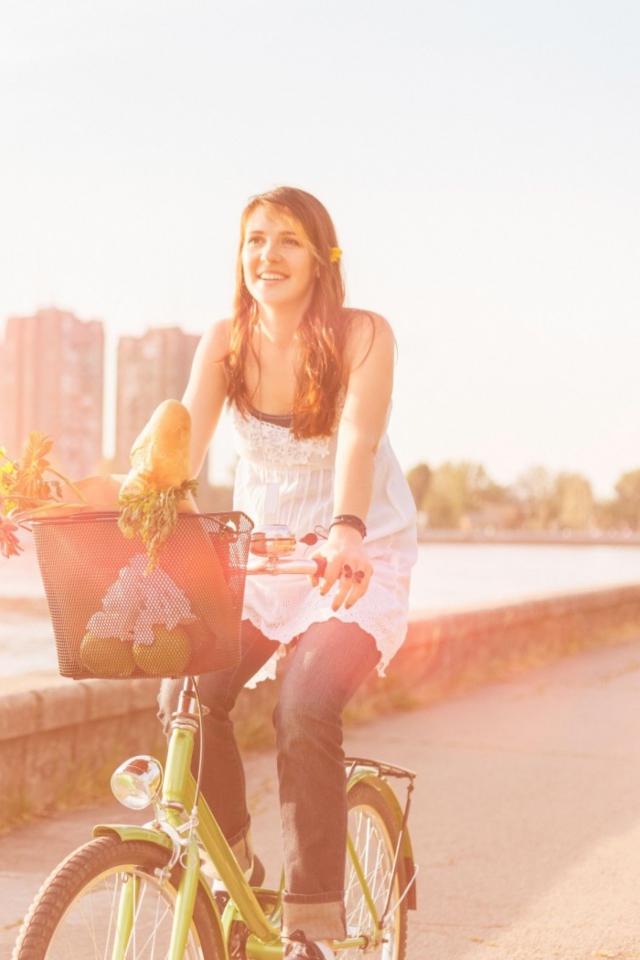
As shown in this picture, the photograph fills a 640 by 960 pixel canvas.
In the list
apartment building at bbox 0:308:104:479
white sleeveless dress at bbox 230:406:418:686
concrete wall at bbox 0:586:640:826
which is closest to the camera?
white sleeveless dress at bbox 230:406:418:686

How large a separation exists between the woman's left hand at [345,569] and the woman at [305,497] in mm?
26

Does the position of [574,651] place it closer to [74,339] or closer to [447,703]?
[447,703]

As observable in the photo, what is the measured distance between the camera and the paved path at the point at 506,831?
157 inches

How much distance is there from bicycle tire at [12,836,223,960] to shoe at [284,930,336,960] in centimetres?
23

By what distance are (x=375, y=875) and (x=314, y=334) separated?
56.4 inches

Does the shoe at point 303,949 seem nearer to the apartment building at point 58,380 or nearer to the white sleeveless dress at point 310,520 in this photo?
the white sleeveless dress at point 310,520

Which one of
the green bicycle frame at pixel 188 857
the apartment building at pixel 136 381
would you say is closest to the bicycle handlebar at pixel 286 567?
the green bicycle frame at pixel 188 857

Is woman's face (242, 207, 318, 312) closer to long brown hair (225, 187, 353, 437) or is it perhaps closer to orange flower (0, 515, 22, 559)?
long brown hair (225, 187, 353, 437)

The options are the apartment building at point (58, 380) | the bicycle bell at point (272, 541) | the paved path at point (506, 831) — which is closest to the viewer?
the bicycle bell at point (272, 541)

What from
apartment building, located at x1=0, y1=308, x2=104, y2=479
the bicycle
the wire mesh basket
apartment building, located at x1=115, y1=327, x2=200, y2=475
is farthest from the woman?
apartment building, located at x1=0, y1=308, x2=104, y2=479

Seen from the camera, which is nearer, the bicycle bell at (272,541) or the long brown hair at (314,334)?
the bicycle bell at (272,541)

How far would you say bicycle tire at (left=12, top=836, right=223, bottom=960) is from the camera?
223cm

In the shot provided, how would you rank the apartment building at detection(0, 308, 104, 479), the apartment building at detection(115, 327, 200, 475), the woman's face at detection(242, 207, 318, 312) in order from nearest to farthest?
1. the woman's face at detection(242, 207, 318, 312)
2. the apartment building at detection(115, 327, 200, 475)
3. the apartment building at detection(0, 308, 104, 479)

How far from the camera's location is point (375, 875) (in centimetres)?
340
